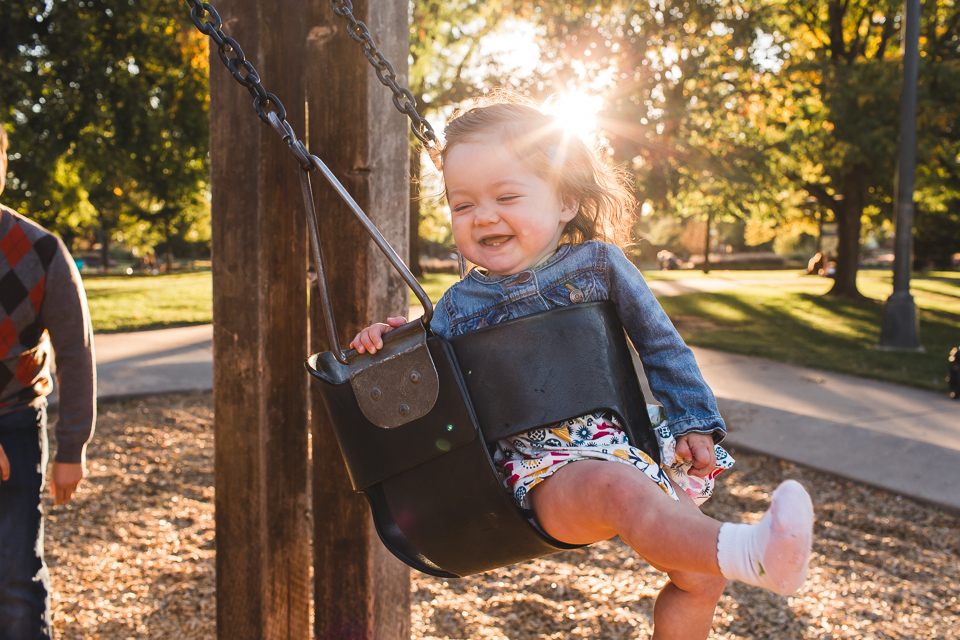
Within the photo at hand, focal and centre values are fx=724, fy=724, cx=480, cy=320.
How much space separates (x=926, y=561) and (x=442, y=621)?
90.7 inches

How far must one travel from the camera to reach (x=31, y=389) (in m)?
2.06

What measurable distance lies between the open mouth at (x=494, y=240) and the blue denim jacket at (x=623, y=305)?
0.09 metres

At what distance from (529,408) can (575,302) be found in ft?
1.10

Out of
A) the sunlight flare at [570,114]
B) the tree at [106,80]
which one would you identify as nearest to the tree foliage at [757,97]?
the tree at [106,80]

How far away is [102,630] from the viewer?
272cm

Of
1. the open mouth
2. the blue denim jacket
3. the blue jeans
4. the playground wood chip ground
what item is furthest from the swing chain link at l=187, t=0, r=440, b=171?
the playground wood chip ground

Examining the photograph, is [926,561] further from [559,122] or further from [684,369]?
[559,122]

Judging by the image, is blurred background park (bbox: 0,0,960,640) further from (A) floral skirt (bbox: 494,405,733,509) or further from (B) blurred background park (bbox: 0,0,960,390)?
(A) floral skirt (bbox: 494,405,733,509)

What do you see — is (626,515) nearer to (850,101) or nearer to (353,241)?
(353,241)

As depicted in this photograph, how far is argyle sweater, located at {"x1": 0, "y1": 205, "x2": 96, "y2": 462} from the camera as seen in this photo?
1954mm

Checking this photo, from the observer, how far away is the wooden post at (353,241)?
187 centimetres

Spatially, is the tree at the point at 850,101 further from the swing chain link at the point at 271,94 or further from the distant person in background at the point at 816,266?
the swing chain link at the point at 271,94

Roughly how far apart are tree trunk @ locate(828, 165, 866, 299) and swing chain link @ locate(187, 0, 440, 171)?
17919 millimetres

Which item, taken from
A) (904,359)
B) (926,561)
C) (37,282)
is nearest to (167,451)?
(37,282)
